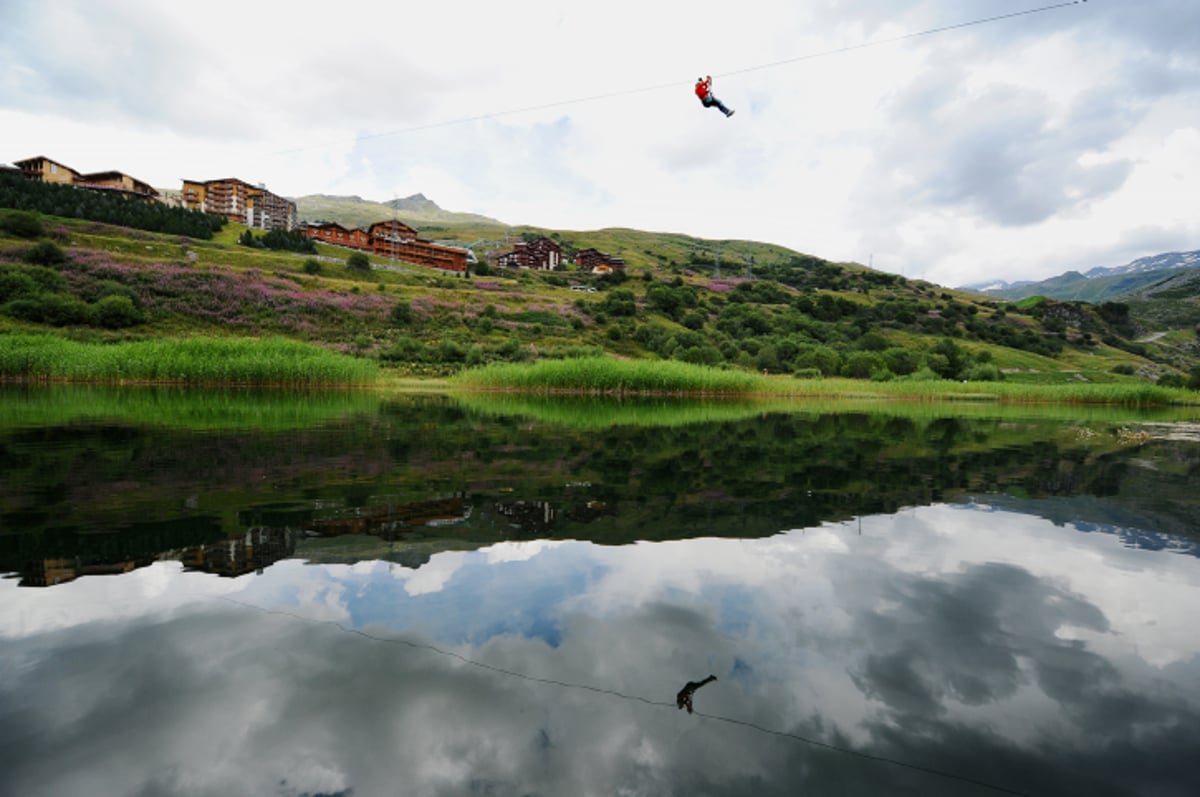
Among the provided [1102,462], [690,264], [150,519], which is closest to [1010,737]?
[150,519]

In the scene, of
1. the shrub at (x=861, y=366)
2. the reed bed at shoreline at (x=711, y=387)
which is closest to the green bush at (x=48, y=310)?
the reed bed at shoreline at (x=711, y=387)

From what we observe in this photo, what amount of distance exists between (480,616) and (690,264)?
6784 inches

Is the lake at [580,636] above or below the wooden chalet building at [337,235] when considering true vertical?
below

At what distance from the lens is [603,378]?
116ft

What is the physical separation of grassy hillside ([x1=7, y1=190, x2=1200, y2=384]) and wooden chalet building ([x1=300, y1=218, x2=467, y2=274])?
709 inches

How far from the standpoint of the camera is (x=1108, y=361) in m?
99.4

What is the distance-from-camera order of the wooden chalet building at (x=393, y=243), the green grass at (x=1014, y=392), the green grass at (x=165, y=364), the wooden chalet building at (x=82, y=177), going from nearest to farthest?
the green grass at (x=165, y=364)
the green grass at (x=1014, y=392)
the wooden chalet building at (x=82, y=177)
the wooden chalet building at (x=393, y=243)

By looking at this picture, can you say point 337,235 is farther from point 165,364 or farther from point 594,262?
point 165,364

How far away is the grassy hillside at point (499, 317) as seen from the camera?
163 feet

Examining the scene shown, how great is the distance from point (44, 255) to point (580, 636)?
225ft

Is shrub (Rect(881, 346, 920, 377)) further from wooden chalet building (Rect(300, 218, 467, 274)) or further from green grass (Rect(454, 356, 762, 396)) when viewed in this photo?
wooden chalet building (Rect(300, 218, 467, 274))

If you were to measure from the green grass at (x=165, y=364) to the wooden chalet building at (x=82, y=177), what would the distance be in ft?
353

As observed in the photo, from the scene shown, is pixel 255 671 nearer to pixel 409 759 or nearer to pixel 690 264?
pixel 409 759

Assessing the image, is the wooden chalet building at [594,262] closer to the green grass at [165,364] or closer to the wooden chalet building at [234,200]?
the wooden chalet building at [234,200]
